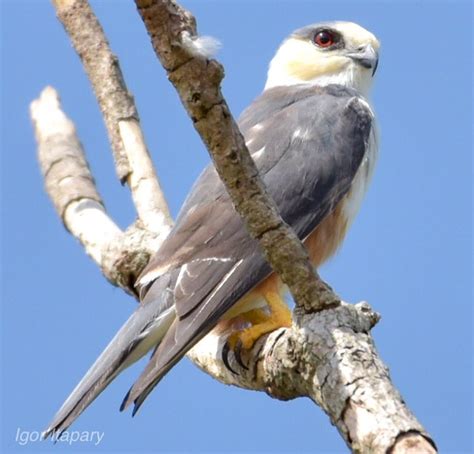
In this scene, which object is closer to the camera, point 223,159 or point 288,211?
point 223,159

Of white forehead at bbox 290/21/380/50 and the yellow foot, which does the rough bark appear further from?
white forehead at bbox 290/21/380/50

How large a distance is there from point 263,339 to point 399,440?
1547 mm

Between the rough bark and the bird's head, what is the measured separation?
5.34ft

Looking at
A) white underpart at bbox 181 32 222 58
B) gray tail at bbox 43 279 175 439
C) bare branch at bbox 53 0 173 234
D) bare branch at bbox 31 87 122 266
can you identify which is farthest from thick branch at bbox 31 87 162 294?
white underpart at bbox 181 32 222 58

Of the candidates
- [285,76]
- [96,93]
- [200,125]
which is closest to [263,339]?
[200,125]

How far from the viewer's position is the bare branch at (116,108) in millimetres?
5605

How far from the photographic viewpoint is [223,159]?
3.20 metres

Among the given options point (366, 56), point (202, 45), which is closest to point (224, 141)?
point (202, 45)

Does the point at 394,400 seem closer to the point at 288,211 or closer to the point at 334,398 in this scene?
the point at 334,398

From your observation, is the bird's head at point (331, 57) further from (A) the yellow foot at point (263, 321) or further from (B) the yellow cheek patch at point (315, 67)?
(A) the yellow foot at point (263, 321)

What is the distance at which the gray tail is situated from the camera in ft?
13.6

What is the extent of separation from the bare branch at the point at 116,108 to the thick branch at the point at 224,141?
6.48 ft

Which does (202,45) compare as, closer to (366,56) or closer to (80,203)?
(80,203)

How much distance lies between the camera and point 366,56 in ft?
20.4
